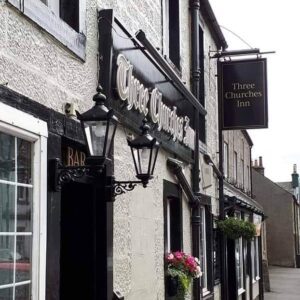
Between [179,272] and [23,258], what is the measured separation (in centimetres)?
395

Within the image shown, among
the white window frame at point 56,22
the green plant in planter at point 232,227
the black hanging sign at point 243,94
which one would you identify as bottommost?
the green plant in planter at point 232,227

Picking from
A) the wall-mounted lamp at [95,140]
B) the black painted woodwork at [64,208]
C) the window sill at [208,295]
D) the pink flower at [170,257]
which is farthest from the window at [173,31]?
the wall-mounted lamp at [95,140]

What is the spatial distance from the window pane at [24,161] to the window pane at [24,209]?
0.25 ft

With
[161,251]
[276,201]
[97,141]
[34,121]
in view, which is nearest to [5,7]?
[34,121]

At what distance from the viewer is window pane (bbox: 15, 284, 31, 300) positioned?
416 centimetres

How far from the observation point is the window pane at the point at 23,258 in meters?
4.19

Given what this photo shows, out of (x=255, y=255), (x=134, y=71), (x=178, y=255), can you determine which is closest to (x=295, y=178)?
(x=255, y=255)

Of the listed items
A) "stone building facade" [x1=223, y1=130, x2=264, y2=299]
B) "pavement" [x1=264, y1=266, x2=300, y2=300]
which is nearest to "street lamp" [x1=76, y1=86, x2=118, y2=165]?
"stone building facade" [x1=223, y1=130, x2=264, y2=299]

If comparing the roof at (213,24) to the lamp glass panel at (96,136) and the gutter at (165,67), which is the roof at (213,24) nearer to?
the gutter at (165,67)

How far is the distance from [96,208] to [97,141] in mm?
1248

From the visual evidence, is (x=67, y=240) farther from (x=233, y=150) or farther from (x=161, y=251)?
(x=233, y=150)

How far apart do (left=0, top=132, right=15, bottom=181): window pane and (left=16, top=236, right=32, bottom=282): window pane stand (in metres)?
0.45

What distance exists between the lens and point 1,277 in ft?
13.2

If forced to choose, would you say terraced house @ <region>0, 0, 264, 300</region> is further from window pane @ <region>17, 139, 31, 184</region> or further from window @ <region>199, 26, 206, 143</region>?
window @ <region>199, 26, 206, 143</region>
